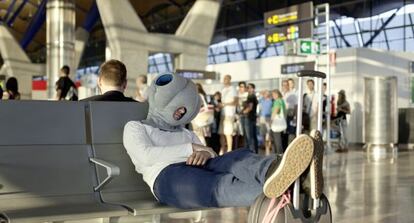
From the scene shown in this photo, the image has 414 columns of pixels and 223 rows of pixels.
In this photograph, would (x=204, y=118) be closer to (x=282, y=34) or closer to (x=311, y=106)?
(x=311, y=106)

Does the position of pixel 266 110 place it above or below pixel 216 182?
above

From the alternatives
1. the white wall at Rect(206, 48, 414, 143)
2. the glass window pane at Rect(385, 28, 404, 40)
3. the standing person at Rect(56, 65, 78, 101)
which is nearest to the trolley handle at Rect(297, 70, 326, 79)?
the standing person at Rect(56, 65, 78, 101)

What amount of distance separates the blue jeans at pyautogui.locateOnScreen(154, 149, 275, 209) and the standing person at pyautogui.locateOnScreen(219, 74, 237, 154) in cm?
880

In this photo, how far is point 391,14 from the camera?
37688mm

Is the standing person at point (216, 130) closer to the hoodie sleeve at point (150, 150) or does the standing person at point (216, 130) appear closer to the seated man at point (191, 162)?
the seated man at point (191, 162)

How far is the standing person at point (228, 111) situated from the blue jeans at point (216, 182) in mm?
8801

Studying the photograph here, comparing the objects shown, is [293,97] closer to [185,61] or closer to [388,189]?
[388,189]

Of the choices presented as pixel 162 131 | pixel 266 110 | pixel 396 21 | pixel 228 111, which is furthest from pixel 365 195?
pixel 396 21

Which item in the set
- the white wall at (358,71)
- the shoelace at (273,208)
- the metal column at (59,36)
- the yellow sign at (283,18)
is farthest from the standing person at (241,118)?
the metal column at (59,36)

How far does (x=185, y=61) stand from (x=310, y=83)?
9345 millimetres

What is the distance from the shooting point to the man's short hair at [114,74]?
4230 millimetres

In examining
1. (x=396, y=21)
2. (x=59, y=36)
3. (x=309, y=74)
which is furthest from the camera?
(x=396, y=21)

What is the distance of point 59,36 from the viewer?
28.8 meters

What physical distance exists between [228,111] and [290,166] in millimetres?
9804
